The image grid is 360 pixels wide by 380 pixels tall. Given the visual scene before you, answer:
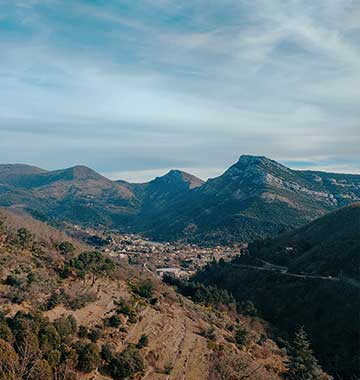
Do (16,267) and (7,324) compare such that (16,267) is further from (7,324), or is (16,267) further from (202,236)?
(202,236)

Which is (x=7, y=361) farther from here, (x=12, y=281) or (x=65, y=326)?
(x=12, y=281)

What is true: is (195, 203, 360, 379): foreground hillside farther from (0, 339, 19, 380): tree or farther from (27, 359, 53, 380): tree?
(0, 339, 19, 380): tree

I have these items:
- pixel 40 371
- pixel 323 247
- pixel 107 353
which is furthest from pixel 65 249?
pixel 323 247

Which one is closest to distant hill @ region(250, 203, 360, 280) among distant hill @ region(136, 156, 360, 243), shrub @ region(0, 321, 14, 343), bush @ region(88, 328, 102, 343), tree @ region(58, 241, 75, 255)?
tree @ region(58, 241, 75, 255)

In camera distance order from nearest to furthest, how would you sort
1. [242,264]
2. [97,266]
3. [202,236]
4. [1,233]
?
[97,266]
[1,233]
[242,264]
[202,236]

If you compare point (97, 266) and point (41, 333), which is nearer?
point (41, 333)

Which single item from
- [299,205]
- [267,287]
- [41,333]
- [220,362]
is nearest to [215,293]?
[267,287]

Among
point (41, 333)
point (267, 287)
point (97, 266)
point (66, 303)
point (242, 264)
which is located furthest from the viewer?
point (242, 264)

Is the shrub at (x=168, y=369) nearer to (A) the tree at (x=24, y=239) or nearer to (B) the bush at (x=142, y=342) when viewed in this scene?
(B) the bush at (x=142, y=342)
